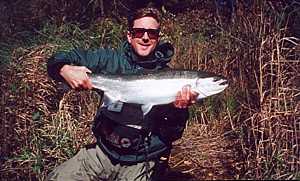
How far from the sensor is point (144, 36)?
393cm

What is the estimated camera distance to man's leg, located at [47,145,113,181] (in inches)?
153

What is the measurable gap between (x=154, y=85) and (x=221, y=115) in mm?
1875

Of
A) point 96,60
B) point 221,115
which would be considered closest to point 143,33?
point 96,60

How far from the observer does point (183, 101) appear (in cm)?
352

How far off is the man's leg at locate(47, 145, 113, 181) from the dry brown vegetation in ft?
2.42

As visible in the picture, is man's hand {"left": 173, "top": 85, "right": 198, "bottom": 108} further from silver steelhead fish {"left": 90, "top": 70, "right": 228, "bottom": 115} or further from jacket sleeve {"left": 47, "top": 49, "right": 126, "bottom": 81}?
jacket sleeve {"left": 47, "top": 49, "right": 126, "bottom": 81}

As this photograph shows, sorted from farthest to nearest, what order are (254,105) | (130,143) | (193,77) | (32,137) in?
(32,137) → (254,105) → (130,143) → (193,77)

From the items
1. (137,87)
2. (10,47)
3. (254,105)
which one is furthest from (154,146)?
(10,47)

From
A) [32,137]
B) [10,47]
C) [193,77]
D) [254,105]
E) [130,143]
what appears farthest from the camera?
[10,47]

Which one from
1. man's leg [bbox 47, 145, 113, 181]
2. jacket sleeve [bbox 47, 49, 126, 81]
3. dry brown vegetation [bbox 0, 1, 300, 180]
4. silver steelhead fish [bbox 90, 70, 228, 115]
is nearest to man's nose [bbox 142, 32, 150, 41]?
jacket sleeve [bbox 47, 49, 126, 81]

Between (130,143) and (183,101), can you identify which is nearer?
(183,101)

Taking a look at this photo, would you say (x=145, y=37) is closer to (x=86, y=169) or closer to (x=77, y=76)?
(x=77, y=76)

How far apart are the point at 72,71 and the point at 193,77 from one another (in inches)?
33.5

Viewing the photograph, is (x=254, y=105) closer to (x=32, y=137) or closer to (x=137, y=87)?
(x=137, y=87)
